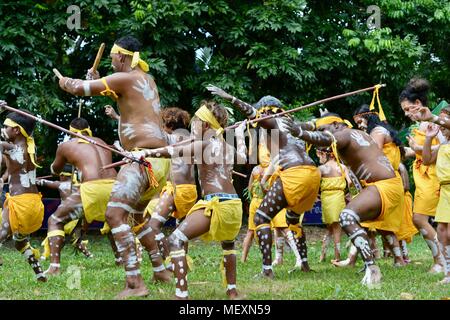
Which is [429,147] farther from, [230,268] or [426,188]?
[230,268]

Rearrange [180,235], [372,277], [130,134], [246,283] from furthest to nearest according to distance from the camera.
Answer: [246,283], [372,277], [130,134], [180,235]

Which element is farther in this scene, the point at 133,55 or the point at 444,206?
the point at 444,206

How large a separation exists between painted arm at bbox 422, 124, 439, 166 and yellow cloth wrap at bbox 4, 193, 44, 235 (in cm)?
435

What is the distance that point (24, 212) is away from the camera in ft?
25.5

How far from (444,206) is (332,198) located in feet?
10.2

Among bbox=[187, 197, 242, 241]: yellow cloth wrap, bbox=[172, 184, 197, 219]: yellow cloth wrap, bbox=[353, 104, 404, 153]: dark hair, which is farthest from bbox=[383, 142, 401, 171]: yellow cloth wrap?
bbox=[187, 197, 242, 241]: yellow cloth wrap

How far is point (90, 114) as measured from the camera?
14.2 meters

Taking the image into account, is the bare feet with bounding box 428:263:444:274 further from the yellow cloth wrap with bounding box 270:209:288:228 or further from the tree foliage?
the tree foliage

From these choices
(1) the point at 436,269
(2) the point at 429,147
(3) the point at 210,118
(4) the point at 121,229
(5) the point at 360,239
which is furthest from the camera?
(1) the point at 436,269

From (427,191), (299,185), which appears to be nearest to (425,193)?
(427,191)

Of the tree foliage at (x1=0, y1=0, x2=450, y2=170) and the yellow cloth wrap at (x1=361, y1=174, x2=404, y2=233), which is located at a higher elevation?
the tree foliage at (x1=0, y1=0, x2=450, y2=170)

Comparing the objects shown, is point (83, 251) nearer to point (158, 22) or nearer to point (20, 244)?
point (20, 244)

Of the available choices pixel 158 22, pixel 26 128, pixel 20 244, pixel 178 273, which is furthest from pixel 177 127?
pixel 158 22

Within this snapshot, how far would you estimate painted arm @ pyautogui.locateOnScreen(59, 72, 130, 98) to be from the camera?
594 centimetres
